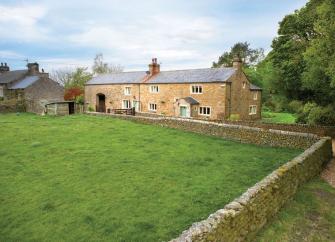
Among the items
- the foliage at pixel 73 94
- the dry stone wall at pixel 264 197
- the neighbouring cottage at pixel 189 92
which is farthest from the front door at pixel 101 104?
the dry stone wall at pixel 264 197

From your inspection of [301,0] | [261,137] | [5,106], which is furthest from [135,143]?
[5,106]

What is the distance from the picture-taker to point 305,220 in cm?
952

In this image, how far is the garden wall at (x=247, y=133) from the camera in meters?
18.2

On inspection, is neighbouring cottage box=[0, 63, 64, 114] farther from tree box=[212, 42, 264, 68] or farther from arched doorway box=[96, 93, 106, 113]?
tree box=[212, 42, 264, 68]

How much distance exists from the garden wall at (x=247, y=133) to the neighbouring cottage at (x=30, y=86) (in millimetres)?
27668

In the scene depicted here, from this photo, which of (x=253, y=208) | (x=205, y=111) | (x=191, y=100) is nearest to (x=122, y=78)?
(x=191, y=100)

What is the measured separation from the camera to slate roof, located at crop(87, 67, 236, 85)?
35281mm

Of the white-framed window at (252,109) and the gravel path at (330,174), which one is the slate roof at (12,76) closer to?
the white-framed window at (252,109)

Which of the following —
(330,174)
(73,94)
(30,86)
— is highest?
(30,86)

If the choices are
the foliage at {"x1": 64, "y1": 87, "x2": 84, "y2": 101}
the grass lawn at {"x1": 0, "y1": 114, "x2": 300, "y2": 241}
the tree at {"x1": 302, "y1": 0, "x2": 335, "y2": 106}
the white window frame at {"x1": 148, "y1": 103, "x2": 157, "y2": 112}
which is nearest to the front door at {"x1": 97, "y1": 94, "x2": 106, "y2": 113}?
the foliage at {"x1": 64, "y1": 87, "x2": 84, "y2": 101}

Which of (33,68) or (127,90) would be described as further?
(33,68)

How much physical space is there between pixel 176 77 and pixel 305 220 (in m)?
31.9

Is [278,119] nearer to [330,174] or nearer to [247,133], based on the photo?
[247,133]

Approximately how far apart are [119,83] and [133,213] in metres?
39.1
